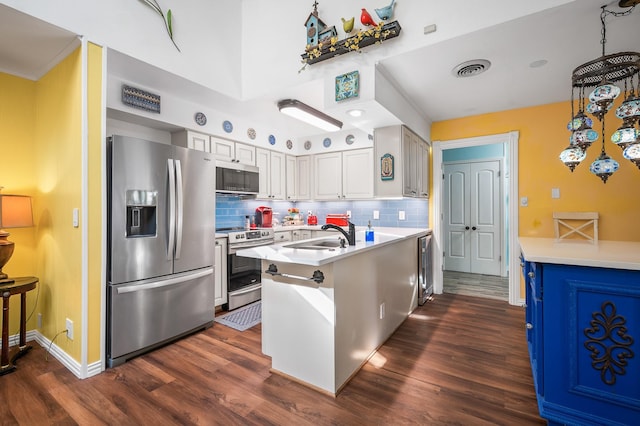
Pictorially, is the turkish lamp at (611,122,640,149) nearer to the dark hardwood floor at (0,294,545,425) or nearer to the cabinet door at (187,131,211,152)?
the dark hardwood floor at (0,294,545,425)

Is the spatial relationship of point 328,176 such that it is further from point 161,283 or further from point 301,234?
point 161,283

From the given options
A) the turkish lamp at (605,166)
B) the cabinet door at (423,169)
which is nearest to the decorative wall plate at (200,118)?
the cabinet door at (423,169)

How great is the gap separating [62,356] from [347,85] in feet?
10.9

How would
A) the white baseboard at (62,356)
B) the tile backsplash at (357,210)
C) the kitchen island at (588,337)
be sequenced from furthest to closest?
the tile backsplash at (357,210) → the white baseboard at (62,356) → the kitchen island at (588,337)

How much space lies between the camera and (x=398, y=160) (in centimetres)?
352

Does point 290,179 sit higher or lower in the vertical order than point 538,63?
lower

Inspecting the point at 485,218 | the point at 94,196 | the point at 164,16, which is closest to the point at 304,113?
the point at 164,16

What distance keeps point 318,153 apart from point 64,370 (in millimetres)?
4066

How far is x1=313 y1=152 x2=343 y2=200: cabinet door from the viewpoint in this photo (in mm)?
4896

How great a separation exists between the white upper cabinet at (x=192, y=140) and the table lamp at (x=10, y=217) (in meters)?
1.52

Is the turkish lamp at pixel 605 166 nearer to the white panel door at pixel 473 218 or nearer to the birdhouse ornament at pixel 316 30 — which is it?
the birdhouse ornament at pixel 316 30

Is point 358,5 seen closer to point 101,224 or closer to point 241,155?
point 241,155

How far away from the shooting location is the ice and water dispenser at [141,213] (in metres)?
2.49

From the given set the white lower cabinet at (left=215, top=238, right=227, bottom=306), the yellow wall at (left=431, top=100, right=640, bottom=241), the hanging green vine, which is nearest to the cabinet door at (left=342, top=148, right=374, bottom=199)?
the yellow wall at (left=431, top=100, right=640, bottom=241)
